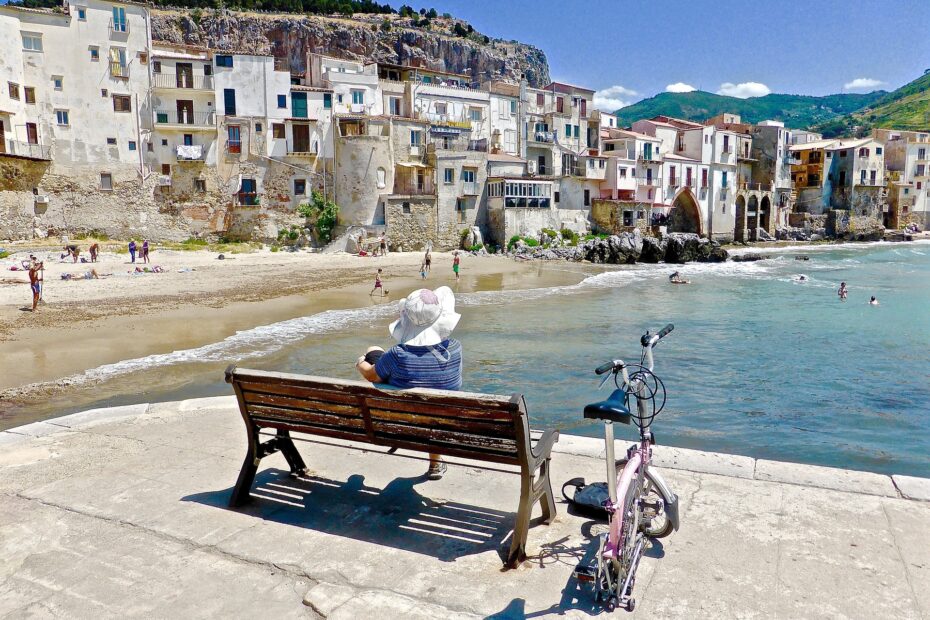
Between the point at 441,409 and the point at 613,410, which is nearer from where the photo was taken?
the point at 613,410

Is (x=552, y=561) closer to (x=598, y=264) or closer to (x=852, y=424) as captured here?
(x=852, y=424)

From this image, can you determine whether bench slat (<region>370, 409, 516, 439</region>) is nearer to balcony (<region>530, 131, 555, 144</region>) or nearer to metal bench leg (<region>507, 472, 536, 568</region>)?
metal bench leg (<region>507, 472, 536, 568</region>)

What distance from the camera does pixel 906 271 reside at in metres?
47.8

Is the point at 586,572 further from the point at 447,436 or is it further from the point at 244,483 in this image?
the point at 244,483

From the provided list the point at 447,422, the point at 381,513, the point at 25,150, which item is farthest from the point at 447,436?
the point at 25,150

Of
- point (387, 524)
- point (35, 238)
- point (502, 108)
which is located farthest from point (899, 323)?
point (35, 238)

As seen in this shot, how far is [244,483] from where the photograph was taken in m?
4.93

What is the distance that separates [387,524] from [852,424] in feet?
33.2

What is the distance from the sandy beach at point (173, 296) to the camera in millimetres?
16109

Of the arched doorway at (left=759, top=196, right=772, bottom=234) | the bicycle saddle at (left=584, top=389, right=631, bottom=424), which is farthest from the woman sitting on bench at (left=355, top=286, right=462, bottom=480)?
the arched doorway at (left=759, top=196, right=772, bottom=234)

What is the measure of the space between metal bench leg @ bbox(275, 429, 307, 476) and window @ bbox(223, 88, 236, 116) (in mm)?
47552

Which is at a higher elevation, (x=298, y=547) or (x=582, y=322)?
(x=298, y=547)

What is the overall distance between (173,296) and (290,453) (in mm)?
23783

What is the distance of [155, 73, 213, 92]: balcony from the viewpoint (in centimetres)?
4647
